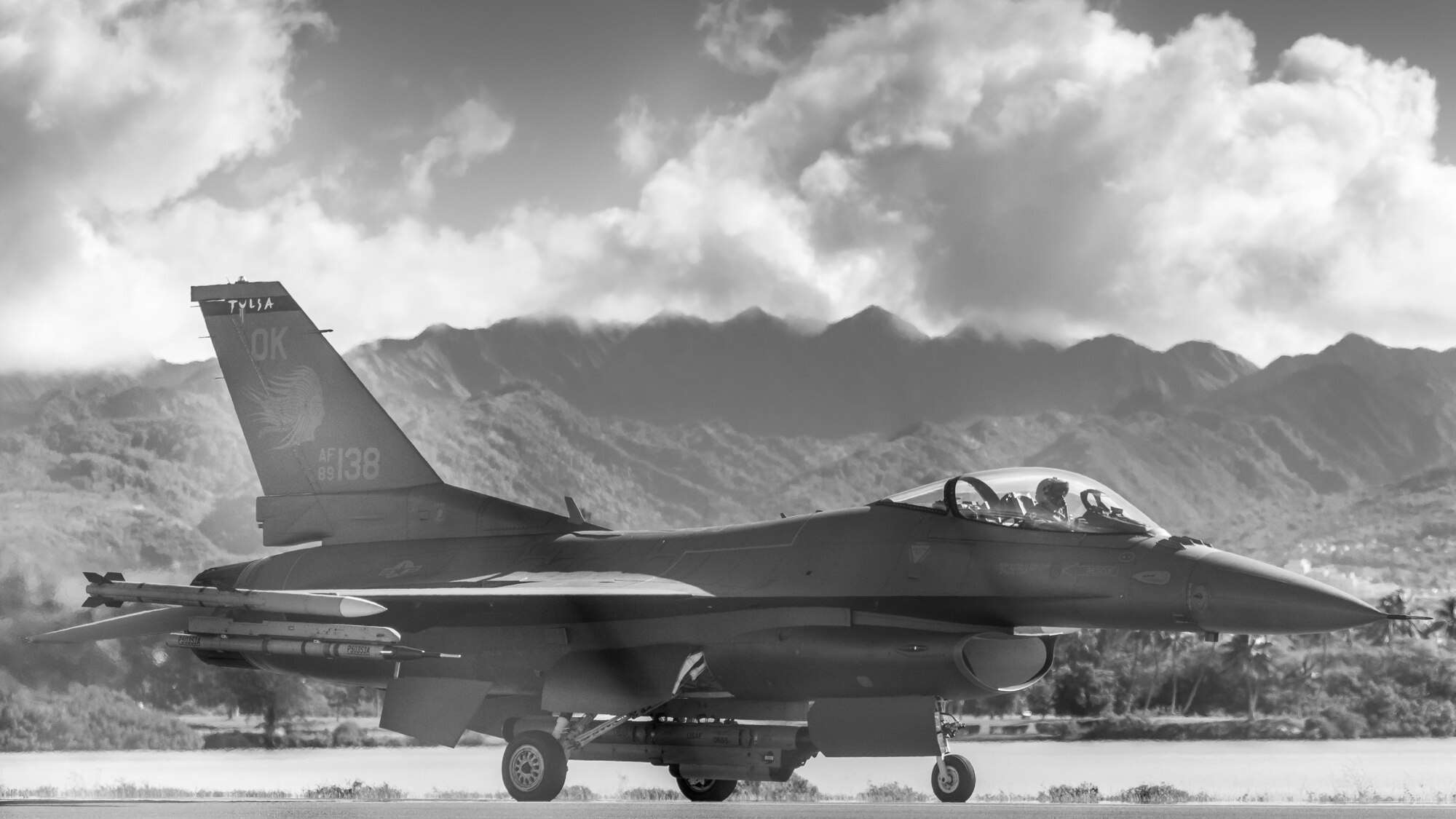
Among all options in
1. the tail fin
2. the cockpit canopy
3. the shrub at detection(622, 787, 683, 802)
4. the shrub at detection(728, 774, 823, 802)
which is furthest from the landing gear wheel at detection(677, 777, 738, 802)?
the cockpit canopy

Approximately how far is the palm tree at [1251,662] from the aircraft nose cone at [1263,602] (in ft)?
142

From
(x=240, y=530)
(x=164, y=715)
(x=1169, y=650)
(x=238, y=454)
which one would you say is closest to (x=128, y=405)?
(x=238, y=454)

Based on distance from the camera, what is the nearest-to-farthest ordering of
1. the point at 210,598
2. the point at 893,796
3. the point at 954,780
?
the point at 954,780, the point at 210,598, the point at 893,796

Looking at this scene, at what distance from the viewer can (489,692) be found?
16188 millimetres

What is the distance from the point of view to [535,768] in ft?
49.1

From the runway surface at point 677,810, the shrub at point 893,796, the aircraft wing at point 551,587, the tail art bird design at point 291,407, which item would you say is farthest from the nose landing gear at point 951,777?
the tail art bird design at point 291,407

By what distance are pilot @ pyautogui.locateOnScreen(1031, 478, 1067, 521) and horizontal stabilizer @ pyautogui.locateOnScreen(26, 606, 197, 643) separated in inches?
389

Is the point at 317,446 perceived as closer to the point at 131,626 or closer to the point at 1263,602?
the point at 131,626

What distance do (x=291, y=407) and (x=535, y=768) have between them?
700cm

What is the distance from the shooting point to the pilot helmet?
46.7 feet

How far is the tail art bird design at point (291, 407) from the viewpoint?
63.7 ft

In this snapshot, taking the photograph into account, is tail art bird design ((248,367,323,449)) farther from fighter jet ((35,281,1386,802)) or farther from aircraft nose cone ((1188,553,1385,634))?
aircraft nose cone ((1188,553,1385,634))

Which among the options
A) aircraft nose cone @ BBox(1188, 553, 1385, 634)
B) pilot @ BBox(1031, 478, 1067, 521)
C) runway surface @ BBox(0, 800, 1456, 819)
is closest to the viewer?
aircraft nose cone @ BBox(1188, 553, 1385, 634)

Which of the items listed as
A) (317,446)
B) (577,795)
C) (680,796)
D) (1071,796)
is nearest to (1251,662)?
(1071,796)
